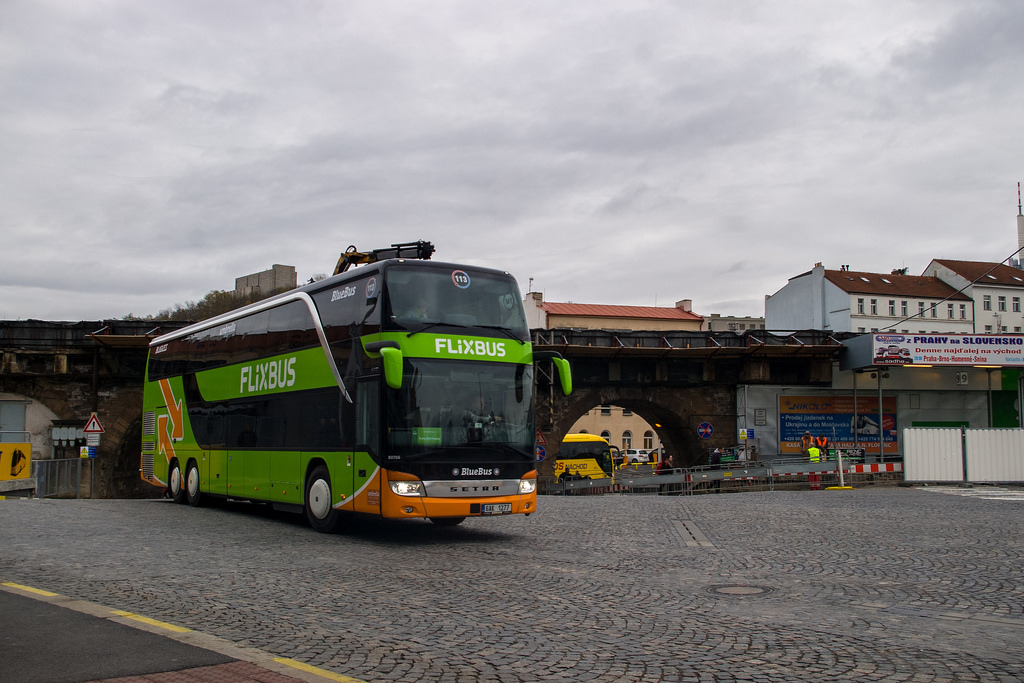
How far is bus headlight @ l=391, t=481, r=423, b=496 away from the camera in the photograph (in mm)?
12117

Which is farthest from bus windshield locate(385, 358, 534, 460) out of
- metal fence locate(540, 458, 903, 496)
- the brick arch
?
the brick arch

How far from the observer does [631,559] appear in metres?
11.0

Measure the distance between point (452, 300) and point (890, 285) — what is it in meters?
76.3

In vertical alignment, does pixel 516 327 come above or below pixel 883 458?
above

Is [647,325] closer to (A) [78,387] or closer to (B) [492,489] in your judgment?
(A) [78,387]

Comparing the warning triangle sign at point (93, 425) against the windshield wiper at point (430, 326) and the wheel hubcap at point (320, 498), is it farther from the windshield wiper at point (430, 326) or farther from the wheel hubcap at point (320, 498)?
the windshield wiper at point (430, 326)

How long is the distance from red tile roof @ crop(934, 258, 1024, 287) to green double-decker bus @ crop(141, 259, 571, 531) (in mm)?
78850

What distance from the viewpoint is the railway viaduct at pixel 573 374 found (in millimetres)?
32438

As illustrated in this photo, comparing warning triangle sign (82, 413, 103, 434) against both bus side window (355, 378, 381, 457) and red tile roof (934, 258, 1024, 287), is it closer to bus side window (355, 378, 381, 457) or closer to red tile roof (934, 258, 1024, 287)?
bus side window (355, 378, 381, 457)

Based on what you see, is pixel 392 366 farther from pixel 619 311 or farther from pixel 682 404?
pixel 619 311

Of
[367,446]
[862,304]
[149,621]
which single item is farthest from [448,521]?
[862,304]

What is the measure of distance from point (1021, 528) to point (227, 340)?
13888mm

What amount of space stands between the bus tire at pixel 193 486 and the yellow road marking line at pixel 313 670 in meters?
14.1

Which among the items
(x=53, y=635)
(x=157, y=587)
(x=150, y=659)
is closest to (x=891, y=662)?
(x=150, y=659)
